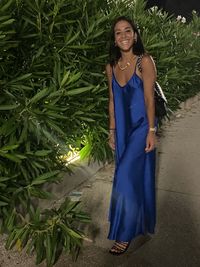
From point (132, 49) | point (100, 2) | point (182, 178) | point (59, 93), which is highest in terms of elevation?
point (100, 2)

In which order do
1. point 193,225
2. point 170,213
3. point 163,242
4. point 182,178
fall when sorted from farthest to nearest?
point 182,178 < point 170,213 < point 193,225 < point 163,242

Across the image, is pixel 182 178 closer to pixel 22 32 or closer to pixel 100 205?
pixel 100 205

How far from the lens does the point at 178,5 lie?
56.8 feet

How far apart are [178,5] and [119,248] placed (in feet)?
50.3

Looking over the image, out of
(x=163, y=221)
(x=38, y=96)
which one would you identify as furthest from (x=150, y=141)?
(x=163, y=221)

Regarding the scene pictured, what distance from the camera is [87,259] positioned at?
3.53 m

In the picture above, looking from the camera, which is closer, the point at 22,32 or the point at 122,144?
the point at 122,144

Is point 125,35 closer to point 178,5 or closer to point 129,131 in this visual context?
point 129,131

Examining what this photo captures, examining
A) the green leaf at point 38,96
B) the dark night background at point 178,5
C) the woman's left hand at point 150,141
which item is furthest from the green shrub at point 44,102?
the dark night background at point 178,5

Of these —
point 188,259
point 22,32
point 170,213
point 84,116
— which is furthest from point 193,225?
point 22,32

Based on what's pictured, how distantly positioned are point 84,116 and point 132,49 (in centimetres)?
113

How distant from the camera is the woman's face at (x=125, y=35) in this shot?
11.2 ft

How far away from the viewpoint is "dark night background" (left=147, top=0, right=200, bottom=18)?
51.6 feet

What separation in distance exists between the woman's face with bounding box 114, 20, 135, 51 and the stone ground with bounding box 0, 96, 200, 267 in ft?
5.59
